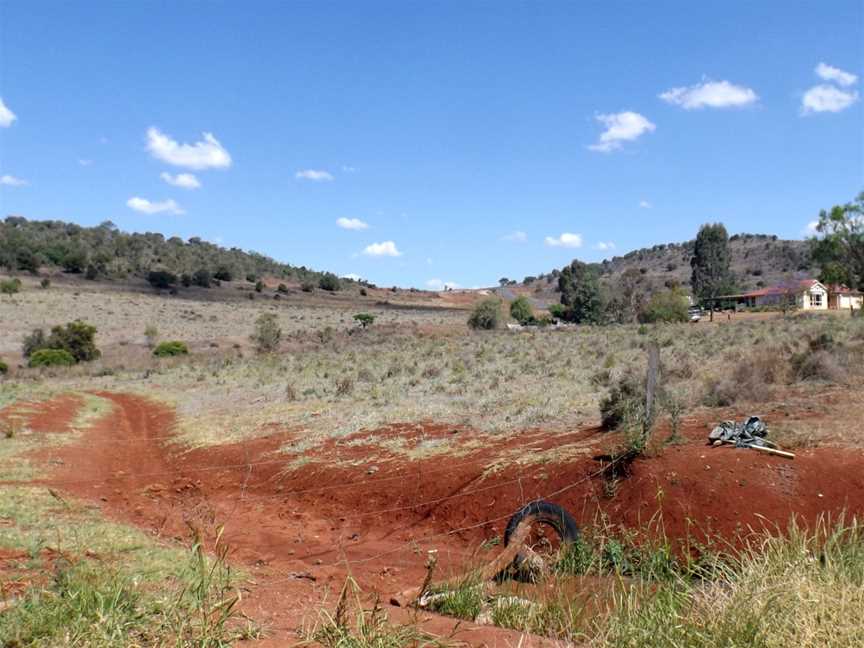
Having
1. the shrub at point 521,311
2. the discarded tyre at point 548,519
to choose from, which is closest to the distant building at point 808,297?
the shrub at point 521,311

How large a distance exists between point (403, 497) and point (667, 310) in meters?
53.1

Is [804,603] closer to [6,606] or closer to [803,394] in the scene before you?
[6,606]

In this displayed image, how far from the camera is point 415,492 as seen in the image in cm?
1112

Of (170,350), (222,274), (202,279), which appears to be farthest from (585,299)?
(222,274)

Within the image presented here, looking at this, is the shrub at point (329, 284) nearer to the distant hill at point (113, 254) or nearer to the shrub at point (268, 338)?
the distant hill at point (113, 254)

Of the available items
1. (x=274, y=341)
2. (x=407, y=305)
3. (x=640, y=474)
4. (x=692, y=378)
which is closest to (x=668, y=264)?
(x=407, y=305)

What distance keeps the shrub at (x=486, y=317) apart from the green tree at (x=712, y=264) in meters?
43.9

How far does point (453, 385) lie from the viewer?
21.8 meters

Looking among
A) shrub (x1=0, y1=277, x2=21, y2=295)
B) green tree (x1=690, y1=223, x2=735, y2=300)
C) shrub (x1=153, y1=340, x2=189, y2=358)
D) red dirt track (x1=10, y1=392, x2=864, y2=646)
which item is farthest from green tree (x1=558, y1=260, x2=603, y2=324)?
red dirt track (x1=10, y1=392, x2=864, y2=646)

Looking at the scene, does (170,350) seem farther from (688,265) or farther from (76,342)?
(688,265)

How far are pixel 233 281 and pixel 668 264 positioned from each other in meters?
73.7

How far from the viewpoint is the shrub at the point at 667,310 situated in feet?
194

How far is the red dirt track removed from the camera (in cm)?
823

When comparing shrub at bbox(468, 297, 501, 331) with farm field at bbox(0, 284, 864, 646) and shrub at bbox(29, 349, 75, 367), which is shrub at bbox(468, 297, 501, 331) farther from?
farm field at bbox(0, 284, 864, 646)
